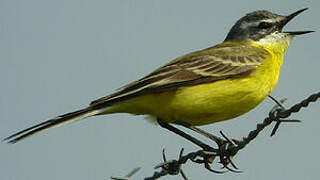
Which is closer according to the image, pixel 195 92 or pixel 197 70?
pixel 195 92

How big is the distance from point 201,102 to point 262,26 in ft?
8.58

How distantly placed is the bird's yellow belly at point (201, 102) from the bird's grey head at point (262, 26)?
74.6 inches

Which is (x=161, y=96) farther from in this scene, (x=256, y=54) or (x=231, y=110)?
(x=256, y=54)

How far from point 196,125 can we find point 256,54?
1485mm

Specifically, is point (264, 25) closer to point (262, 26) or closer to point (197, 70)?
point (262, 26)

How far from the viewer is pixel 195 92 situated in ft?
23.9

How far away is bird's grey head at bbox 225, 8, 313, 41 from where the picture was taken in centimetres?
907

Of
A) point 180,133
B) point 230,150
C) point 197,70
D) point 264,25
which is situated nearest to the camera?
point 230,150

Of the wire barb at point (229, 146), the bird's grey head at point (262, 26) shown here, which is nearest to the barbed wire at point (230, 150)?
the wire barb at point (229, 146)

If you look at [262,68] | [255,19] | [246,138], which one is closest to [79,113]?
[246,138]

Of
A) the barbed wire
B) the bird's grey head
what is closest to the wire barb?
the barbed wire

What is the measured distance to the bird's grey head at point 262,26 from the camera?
29.8 feet

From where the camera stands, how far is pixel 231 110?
7.27 m

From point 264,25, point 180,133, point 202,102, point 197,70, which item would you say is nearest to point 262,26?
point 264,25
